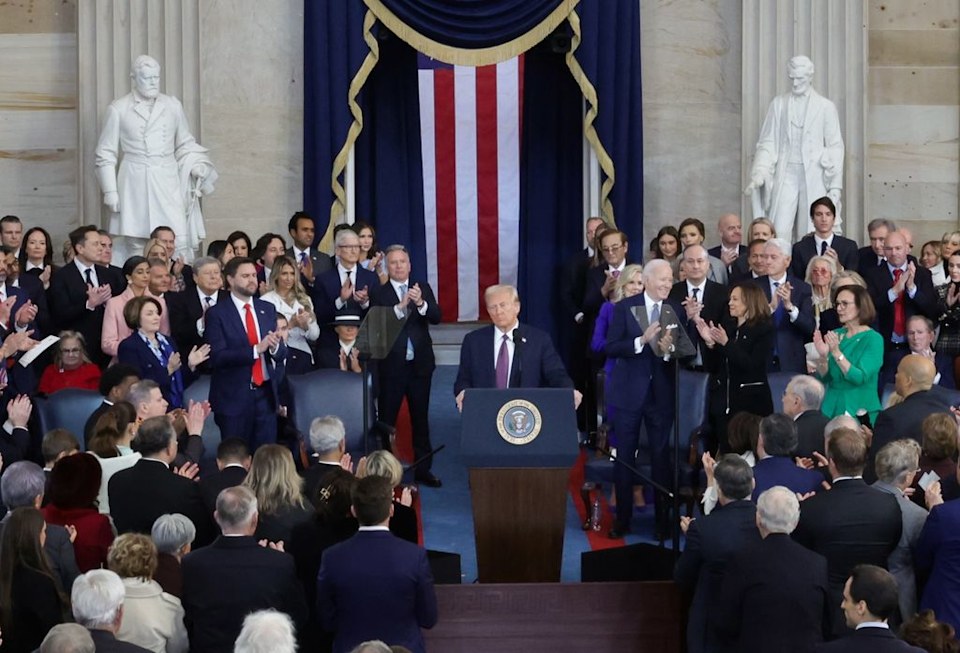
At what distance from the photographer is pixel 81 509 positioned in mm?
6672

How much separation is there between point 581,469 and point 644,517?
1.18 metres

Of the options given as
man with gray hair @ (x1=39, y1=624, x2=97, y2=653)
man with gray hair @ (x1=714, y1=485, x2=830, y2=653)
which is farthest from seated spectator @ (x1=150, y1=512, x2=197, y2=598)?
man with gray hair @ (x1=714, y1=485, x2=830, y2=653)

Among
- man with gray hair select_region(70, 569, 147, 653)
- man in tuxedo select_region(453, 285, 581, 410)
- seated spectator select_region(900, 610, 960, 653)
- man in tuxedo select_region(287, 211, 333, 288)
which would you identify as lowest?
seated spectator select_region(900, 610, 960, 653)

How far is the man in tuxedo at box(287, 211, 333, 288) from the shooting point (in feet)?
37.7

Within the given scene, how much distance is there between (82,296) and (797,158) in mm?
5246

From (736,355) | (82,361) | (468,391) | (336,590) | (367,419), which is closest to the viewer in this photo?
(336,590)

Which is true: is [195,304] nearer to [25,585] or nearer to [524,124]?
[25,585]

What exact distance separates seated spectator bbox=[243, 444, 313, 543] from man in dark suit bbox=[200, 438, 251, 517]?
15cm

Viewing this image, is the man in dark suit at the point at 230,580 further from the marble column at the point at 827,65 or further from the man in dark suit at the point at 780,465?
the marble column at the point at 827,65

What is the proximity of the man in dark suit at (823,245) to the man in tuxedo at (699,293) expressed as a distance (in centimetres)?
140

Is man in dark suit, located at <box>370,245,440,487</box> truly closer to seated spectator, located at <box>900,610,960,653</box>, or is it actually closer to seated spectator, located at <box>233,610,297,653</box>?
seated spectator, located at <box>900,610,960,653</box>

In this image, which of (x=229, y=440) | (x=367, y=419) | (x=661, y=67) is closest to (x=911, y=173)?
(x=661, y=67)

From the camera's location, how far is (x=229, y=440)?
7.25m

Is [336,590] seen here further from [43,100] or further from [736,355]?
[43,100]
